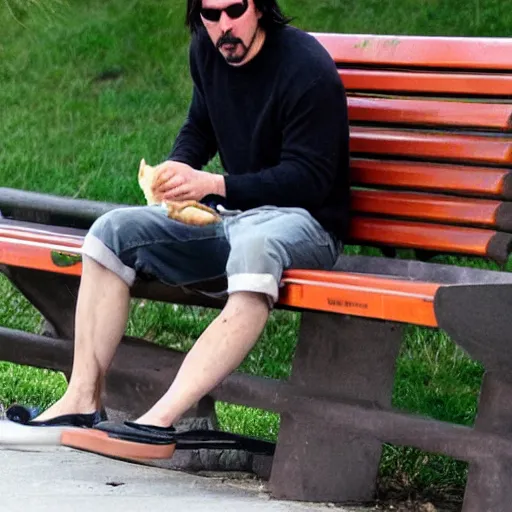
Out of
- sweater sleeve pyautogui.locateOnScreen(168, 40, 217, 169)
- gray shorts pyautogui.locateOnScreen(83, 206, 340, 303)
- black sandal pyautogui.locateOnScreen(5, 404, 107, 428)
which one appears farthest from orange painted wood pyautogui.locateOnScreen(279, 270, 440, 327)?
sweater sleeve pyautogui.locateOnScreen(168, 40, 217, 169)

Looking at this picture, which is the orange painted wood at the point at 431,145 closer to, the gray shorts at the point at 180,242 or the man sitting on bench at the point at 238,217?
the man sitting on bench at the point at 238,217

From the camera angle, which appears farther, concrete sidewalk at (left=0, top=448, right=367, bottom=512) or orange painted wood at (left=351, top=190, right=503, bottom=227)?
orange painted wood at (left=351, top=190, right=503, bottom=227)

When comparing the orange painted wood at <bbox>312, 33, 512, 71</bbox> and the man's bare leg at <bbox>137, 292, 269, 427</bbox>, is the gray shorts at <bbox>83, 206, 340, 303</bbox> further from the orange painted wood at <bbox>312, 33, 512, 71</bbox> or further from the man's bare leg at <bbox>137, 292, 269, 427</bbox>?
the orange painted wood at <bbox>312, 33, 512, 71</bbox>

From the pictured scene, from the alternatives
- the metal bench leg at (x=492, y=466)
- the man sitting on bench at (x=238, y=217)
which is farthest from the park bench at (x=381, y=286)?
the man sitting on bench at (x=238, y=217)

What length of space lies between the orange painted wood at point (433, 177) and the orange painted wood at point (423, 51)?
304mm

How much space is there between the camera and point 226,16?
3963mm

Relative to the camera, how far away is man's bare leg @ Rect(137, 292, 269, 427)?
3.55 meters

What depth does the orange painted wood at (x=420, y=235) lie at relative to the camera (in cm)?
410

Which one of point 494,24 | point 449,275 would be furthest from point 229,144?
point 494,24

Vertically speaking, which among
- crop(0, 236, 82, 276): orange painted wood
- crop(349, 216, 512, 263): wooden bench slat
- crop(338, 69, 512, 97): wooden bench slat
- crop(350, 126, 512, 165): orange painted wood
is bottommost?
crop(0, 236, 82, 276): orange painted wood

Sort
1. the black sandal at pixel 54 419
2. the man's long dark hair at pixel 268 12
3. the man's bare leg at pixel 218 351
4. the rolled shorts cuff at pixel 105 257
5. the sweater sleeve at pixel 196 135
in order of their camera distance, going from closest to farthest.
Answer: the man's bare leg at pixel 218 351 → the black sandal at pixel 54 419 → the rolled shorts cuff at pixel 105 257 → the man's long dark hair at pixel 268 12 → the sweater sleeve at pixel 196 135

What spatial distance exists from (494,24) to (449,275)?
394cm

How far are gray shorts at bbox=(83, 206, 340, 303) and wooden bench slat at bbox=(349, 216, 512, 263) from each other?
42 centimetres

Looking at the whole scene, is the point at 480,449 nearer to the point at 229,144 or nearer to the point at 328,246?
the point at 328,246
